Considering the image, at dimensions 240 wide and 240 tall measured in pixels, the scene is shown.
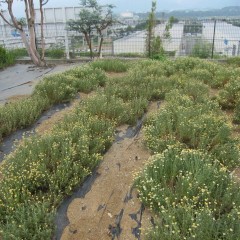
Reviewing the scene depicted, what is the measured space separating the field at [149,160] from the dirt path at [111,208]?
6.1 inches

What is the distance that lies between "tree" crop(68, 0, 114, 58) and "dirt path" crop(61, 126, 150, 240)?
8795mm

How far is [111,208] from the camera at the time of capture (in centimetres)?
314

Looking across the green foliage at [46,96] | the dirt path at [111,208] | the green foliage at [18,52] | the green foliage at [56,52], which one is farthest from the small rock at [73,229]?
the green foliage at [18,52]

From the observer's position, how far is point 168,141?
3850mm

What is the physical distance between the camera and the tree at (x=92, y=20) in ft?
37.6

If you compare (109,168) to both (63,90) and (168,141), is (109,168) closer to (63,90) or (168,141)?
(168,141)

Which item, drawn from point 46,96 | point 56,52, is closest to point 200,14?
→ point 56,52

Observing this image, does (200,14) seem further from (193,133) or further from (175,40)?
(193,133)

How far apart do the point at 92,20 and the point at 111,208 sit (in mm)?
9719

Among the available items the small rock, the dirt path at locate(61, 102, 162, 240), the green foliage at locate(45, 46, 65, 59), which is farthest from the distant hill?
the small rock

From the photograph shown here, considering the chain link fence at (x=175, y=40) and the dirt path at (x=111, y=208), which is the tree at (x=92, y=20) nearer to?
the chain link fence at (x=175, y=40)

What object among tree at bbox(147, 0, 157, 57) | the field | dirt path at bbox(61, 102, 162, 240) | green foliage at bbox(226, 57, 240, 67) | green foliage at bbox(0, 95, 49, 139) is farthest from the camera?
tree at bbox(147, 0, 157, 57)

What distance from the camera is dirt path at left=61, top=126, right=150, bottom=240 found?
2.84m

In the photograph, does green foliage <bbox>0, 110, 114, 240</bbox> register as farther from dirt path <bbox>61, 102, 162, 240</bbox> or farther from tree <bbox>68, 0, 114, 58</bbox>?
tree <bbox>68, 0, 114, 58</bbox>
